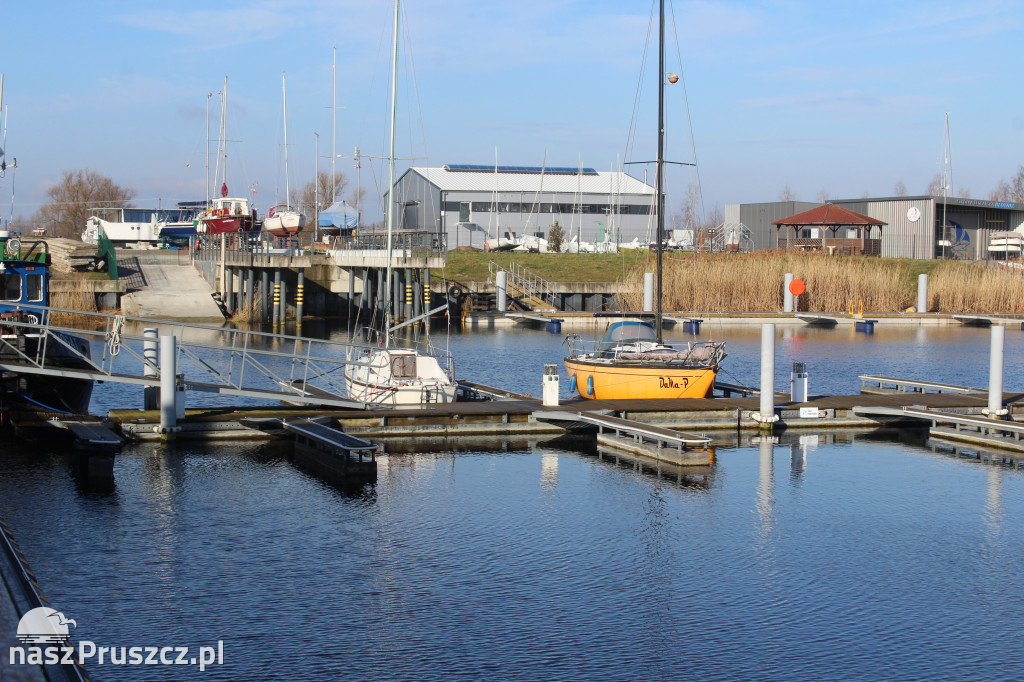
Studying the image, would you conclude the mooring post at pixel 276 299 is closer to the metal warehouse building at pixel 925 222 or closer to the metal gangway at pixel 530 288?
the metal gangway at pixel 530 288

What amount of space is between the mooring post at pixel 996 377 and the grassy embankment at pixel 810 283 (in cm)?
3163

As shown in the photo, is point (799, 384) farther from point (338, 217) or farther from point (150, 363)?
point (338, 217)

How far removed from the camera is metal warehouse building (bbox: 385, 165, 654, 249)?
80688mm

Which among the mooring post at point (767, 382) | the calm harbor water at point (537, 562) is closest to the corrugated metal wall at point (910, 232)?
the mooring post at point (767, 382)

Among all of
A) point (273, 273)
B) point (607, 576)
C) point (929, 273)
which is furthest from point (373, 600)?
point (929, 273)

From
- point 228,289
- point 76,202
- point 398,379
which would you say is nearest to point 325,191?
point 76,202

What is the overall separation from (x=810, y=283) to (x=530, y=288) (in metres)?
15.9

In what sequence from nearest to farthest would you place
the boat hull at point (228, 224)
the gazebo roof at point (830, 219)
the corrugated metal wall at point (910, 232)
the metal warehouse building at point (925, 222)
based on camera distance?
the boat hull at point (228, 224) → the gazebo roof at point (830, 219) → the corrugated metal wall at point (910, 232) → the metal warehouse building at point (925, 222)

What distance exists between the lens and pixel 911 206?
76.0 metres

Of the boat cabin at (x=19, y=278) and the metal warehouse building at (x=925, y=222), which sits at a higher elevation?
the metal warehouse building at (x=925, y=222)

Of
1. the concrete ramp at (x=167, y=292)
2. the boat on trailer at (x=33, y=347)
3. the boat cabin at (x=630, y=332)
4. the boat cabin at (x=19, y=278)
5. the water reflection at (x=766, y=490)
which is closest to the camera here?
the water reflection at (x=766, y=490)

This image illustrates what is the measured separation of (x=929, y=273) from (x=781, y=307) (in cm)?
1415

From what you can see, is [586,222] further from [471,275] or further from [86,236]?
[86,236]

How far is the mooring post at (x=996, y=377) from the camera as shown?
2175 centimetres
